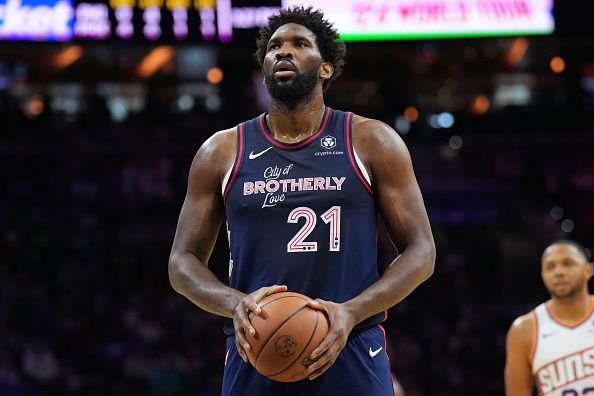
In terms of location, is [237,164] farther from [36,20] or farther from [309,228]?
[36,20]

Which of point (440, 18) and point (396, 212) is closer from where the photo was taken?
point (396, 212)

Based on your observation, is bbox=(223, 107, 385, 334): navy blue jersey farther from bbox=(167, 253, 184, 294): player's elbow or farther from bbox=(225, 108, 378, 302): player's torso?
bbox=(167, 253, 184, 294): player's elbow

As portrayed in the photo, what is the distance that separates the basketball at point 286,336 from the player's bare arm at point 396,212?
0.27 m

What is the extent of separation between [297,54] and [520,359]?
9.87ft

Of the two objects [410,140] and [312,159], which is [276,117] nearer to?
[312,159]

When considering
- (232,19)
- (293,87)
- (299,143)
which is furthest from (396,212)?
(232,19)

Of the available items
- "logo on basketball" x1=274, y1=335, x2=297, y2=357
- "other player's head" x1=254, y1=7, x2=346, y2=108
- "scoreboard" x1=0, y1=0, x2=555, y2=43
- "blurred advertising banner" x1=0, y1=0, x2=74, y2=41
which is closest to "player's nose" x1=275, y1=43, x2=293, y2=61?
"other player's head" x1=254, y1=7, x2=346, y2=108

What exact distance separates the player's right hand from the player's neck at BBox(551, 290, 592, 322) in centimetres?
329

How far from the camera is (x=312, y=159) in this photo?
10.8 ft

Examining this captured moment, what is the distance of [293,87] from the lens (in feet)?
11.0

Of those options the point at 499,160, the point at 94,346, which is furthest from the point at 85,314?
the point at 499,160

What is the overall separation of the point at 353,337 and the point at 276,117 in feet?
2.80

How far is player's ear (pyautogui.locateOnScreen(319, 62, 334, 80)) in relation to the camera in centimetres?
350

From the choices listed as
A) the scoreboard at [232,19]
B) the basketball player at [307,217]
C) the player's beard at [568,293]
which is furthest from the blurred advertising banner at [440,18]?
the basketball player at [307,217]
